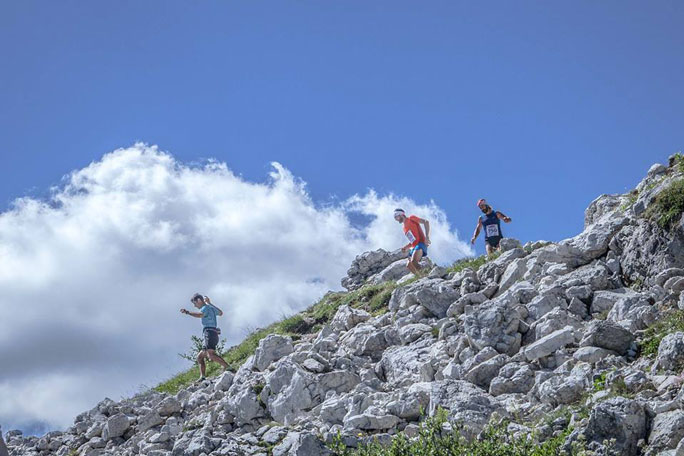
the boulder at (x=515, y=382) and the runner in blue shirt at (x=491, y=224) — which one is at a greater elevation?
the runner in blue shirt at (x=491, y=224)

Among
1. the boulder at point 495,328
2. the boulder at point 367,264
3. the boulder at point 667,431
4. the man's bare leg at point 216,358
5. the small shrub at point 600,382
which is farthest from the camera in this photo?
the boulder at point 367,264

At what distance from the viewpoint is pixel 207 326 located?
22.2 metres

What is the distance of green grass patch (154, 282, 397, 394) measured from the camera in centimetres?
2280

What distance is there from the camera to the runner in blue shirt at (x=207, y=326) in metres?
22.0

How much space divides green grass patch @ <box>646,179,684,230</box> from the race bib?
246 inches

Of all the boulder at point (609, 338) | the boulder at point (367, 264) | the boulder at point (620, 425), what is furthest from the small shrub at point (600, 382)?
the boulder at point (367, 264)

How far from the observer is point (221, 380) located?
20.5 m

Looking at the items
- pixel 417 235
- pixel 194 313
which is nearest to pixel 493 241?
pixel 417 235

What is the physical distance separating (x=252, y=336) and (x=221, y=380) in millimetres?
7407

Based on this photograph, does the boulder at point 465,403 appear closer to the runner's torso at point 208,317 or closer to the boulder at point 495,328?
the boulder at point 495,328

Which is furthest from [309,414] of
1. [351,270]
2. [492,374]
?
[351,270]

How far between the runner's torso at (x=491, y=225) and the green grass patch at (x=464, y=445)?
11.6m

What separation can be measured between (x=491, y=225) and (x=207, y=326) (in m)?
8.68

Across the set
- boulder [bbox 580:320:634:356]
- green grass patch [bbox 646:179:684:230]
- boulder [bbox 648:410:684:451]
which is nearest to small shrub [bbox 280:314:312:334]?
green grass patch [bbox 646:179:684:230]
